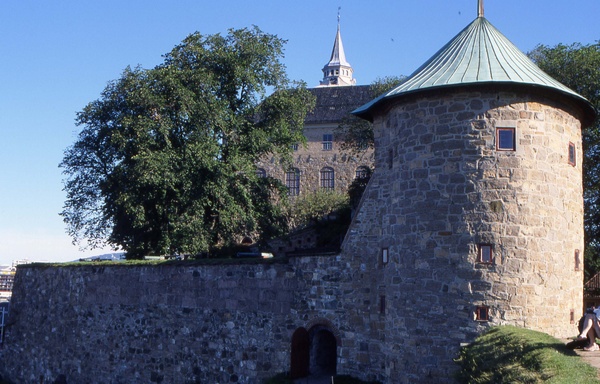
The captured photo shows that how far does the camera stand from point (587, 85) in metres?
26.7

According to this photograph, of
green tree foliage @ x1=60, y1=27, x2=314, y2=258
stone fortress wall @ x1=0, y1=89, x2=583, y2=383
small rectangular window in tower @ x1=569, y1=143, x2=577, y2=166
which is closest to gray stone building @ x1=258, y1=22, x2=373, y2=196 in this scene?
green tree foliage @ x1=60, y1=27, x2=314, y2=258

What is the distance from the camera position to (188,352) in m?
23.7

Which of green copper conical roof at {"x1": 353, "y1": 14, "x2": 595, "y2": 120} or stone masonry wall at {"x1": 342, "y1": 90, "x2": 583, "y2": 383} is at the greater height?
green copper conical roof at {"x1": 353, "y1": 14, "x2": 595, "y2": 120}

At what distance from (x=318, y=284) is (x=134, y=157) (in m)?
11.8

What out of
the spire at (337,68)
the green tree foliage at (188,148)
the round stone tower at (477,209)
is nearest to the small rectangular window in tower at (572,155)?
the round stone tower at (477,209)

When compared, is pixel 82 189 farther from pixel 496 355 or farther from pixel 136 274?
pixel 496 355

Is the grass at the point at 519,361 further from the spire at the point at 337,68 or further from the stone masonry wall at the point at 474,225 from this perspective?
the spire at the point at 337,68

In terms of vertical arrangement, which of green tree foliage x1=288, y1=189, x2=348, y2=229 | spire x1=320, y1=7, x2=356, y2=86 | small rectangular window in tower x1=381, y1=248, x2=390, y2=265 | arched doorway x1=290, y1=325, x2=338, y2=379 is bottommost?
arched doorway x1=290, y1=325, x2=338, y2=379

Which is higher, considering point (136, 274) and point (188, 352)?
point (136, 274)

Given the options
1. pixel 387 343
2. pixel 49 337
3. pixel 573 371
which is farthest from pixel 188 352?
pixel 573 371

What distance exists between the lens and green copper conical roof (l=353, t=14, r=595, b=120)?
16.9 metres

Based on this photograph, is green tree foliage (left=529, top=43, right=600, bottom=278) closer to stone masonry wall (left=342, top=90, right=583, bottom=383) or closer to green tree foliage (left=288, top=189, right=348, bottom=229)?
stone masonry wall (left=342, top=90, right=583, bottom=383)

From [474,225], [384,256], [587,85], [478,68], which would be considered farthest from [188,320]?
[587,85]

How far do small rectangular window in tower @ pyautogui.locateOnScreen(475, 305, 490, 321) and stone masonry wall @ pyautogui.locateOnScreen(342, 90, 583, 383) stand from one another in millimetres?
84
